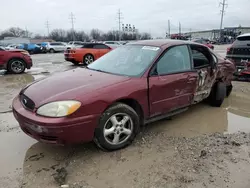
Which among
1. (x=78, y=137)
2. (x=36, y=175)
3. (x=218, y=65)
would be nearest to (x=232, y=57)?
(x=218, y=65)

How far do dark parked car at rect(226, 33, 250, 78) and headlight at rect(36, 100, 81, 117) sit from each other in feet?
21.0

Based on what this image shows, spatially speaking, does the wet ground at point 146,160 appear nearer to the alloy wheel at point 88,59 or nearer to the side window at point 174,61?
the side window at point 174,61

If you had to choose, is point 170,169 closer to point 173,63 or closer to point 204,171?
point 204,171

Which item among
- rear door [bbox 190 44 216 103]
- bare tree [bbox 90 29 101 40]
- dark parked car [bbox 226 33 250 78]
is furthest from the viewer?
bare tree [bbox 90 29 101 40]

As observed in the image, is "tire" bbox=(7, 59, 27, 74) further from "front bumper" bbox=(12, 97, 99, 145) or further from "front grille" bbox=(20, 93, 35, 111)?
"front bumper" bbox=(12, 97, 99, 145)

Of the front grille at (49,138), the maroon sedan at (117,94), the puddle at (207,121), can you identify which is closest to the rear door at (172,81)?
the maroon sedan at (117,94)

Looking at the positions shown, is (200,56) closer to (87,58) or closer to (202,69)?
(202,69)

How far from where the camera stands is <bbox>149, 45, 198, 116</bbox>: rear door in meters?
3.84

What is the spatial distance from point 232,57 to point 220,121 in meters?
4.09

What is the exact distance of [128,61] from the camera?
421cm

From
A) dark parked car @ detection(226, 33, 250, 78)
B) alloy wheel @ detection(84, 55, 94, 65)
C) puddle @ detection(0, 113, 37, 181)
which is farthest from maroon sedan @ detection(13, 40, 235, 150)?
alloy wheel @ detection(84, 55, 94, 65)

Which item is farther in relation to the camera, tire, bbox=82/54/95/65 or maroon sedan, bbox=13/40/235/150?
tire, bbox=82/54/95/65

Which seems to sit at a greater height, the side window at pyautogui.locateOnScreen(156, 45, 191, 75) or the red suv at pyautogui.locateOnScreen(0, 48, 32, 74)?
the side window at pyautogui.locateOnScreen(156, 45, 191, 75)

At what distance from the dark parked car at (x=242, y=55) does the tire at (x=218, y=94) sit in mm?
2800
